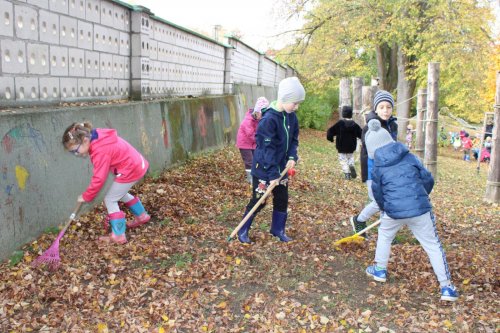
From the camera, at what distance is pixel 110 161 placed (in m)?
4.67

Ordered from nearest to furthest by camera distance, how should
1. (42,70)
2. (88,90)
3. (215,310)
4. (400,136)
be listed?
(215,310)
(42,70)
(88,90)
(400,136)

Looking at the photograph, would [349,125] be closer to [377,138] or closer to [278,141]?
[278,141]

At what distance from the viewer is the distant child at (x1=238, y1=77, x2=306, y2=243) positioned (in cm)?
485

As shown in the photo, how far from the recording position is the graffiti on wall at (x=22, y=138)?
4.20 meters

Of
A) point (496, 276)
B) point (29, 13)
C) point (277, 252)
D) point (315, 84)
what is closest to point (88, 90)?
point (29, 13)

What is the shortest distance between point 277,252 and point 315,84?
885 inches

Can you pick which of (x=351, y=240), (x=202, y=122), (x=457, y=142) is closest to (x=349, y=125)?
(x=202, y=122)

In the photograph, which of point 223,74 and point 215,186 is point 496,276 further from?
point 223,74

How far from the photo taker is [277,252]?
5055mm

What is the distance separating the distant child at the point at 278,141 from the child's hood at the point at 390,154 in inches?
43.0

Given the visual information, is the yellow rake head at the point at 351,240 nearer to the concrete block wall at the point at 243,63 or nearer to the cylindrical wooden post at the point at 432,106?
the cylindrical wooden post at the point at 432,106

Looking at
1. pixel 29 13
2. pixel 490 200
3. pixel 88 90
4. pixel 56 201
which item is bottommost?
pixel 490 200

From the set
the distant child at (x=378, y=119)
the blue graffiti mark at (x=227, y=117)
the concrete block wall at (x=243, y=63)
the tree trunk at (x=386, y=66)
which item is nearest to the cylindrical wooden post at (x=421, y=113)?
the blue graffiti mark at (x=227, y=117)

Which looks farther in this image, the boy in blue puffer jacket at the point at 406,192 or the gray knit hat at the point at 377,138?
the gray knit hat at the point at 377,138
